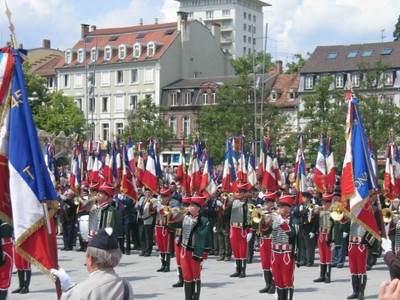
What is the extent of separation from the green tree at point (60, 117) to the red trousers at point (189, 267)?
52513mm

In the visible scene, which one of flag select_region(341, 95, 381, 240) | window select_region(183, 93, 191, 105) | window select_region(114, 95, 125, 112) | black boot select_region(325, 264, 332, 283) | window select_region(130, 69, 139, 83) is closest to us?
flag select_region(341, 95, 381, 240)

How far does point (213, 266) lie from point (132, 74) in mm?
59922

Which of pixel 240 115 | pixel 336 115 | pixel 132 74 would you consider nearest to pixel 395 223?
pixel 336 115

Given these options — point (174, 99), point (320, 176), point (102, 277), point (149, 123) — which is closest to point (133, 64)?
point (174, 99)

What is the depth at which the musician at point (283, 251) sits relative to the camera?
13805 mm

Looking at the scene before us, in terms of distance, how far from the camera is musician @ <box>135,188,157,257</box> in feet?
71.6

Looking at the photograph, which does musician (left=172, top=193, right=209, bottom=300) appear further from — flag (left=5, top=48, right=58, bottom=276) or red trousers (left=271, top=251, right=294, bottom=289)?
flag (left=5, top=48, right=58, bottom=276)

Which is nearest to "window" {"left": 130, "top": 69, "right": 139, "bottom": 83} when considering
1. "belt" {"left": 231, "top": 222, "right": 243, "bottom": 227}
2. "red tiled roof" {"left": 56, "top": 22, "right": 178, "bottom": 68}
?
"red tiled roof" {"left": 56, "top": 22, "right": 178, "bottom": 68}

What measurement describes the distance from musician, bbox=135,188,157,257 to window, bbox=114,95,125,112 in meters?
56.4

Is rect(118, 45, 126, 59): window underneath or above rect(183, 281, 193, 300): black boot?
above

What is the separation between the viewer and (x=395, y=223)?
16609 mm

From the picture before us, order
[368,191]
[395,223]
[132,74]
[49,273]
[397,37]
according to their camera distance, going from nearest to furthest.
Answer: [49,273]
[368,191]
[395,223]
[132,74]
[397,37]

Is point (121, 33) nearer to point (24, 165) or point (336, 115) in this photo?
point (336, 115)

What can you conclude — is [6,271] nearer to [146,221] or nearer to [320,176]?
[146,221]
